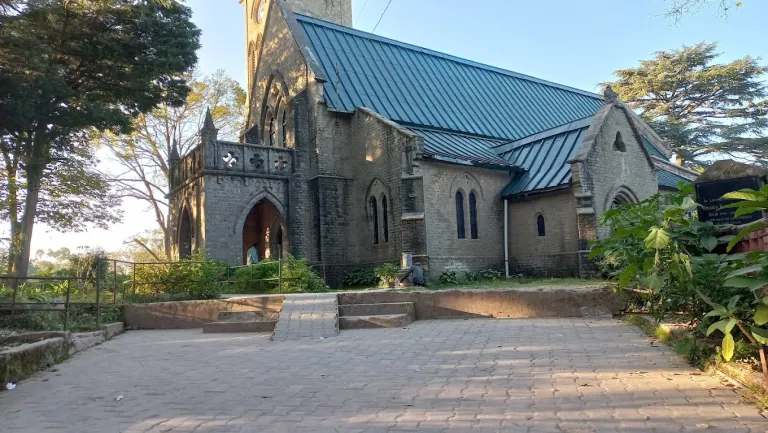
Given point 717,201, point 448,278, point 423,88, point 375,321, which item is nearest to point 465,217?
point 448,278

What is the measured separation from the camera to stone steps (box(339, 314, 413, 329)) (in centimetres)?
1072

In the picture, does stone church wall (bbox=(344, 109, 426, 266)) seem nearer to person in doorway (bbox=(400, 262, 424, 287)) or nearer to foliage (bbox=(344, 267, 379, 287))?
foliage (bbox=(344, 267, 379, 287))

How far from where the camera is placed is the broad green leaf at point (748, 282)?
12.3ft

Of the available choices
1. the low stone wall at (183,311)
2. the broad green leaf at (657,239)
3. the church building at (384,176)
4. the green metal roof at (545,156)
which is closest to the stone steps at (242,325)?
the low stone wall at (183,311)

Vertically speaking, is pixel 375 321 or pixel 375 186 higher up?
pixel 375 186

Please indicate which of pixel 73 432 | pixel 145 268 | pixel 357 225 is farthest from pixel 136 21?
pixel 73 432

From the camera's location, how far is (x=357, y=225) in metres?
21.9

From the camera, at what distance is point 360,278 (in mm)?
20844

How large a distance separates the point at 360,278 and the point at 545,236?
23.7ft

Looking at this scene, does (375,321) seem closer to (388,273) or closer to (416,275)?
(416,275)

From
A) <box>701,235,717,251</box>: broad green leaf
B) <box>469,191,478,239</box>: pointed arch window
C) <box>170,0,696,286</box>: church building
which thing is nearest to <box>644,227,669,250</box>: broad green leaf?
<box>701,235,717,251</box>: broad green leaf

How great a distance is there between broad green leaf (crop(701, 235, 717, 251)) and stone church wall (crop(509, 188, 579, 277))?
13935 millimetres

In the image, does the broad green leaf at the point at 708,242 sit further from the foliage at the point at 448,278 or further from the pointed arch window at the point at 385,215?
the pointed arch window at the point at 385,215

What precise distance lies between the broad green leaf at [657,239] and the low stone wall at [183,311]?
8851 mm
